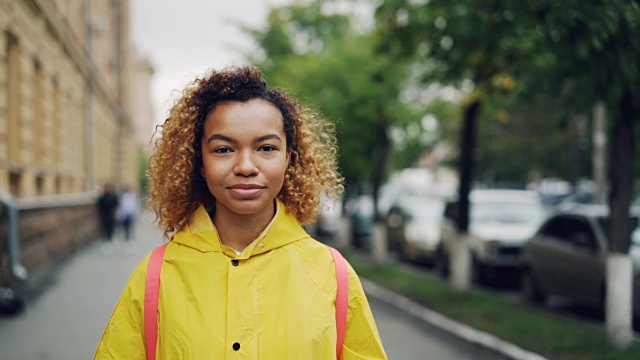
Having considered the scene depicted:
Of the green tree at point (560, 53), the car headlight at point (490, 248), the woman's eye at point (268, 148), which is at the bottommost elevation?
the car headlight at point (490, 248)

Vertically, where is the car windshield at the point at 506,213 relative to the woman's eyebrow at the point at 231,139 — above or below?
below

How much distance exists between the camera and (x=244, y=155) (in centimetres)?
208

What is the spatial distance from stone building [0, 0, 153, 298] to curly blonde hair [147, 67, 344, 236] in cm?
736

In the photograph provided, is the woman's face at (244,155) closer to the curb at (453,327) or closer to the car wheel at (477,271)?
the curb at (453,327)

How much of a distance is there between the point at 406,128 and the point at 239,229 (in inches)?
544

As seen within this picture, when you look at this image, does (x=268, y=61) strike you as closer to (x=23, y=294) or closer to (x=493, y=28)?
(x=23, y=294)

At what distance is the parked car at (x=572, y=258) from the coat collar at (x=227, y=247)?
298 inches

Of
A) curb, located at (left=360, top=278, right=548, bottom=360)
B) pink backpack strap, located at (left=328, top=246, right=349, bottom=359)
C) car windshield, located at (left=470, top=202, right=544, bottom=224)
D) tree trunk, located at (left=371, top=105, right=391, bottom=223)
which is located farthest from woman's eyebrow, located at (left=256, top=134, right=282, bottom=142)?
tree trunk, located at (left=371, top=105, right=391, bottom=223)

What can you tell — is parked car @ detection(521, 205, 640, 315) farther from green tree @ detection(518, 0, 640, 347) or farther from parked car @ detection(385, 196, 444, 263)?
parked car @ detection(385, 196, 444, 263)

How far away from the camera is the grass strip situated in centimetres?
736

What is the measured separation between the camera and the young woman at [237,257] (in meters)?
2.01

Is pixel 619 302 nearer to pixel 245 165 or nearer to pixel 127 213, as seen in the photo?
pixel 245 165

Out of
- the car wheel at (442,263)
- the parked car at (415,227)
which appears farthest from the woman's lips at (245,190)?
the parked car at (415,227)

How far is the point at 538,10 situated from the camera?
277 inches
